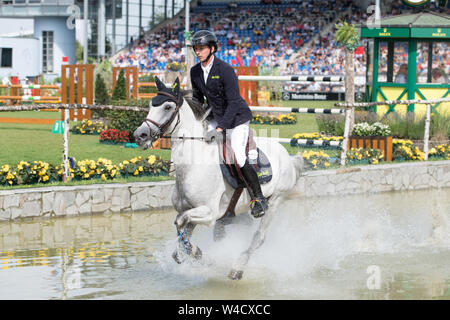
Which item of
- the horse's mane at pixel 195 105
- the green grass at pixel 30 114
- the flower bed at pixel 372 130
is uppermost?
the horse's mane at pixel 195 105

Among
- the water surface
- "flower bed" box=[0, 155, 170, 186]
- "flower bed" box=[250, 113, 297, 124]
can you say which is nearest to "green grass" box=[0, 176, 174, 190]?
"flower bed" box=[0, 155, 170, 186]

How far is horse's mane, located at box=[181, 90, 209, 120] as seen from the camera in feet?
23.1

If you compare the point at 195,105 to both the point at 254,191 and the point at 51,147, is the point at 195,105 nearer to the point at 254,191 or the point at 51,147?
the point at 254,191

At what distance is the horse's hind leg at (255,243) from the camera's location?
283 inches

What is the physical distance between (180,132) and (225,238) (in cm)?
178

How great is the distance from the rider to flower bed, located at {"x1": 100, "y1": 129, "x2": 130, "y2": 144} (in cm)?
1085

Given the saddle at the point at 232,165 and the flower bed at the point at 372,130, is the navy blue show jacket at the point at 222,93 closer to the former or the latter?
the saddle at the point at 232,165

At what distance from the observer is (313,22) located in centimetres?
5059

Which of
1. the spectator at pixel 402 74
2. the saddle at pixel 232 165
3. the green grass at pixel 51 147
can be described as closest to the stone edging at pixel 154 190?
the saddle at pixel 232 165

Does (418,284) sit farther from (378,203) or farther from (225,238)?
(378,203)

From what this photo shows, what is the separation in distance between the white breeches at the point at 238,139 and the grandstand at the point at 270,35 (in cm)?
3471

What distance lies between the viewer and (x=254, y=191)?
742 cm

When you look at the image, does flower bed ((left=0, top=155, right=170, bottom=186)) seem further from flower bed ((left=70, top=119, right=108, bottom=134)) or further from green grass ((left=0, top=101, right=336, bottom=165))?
flower bed ((left=70, top=119, right=108, bottom=134))

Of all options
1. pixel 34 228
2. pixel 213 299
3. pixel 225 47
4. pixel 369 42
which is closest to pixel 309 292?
pixel 213 299
